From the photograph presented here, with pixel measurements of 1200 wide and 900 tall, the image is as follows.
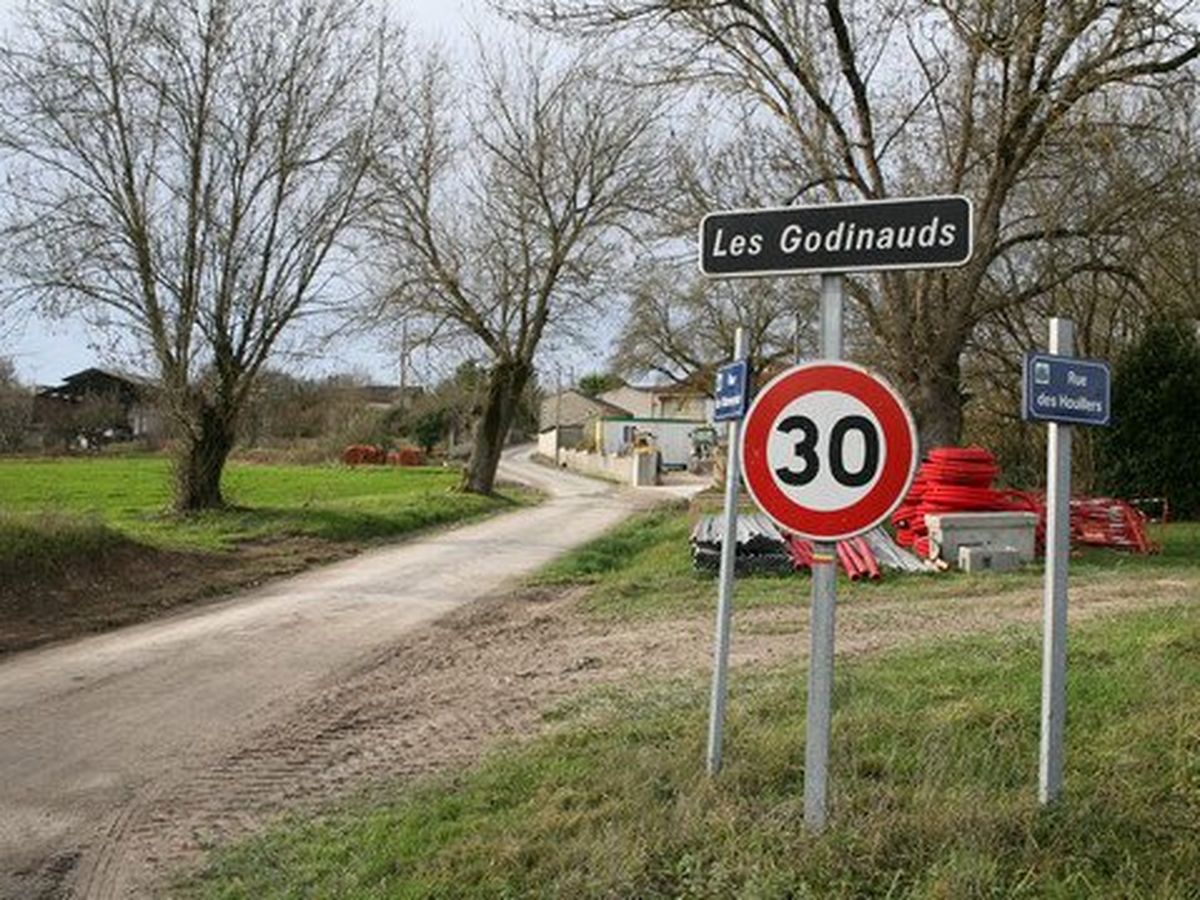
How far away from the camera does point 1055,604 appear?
4543 millimetres

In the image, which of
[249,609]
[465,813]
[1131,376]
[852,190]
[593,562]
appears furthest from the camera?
[1131,376]

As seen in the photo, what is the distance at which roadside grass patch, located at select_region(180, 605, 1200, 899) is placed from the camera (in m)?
3.89

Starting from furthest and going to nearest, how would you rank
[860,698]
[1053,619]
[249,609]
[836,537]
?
[249,609] → [860,698] → [1053,619] → [836,537]

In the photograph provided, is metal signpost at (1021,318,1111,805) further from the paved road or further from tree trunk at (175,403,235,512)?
tree trunk at (175,403,235,512)

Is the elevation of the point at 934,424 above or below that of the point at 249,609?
above

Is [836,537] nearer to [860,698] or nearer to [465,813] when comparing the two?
[465,813]

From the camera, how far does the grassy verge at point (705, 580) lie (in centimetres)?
1248

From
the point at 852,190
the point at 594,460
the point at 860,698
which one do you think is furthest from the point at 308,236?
the point at 594,460

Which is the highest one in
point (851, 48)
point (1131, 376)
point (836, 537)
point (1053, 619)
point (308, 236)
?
point (851, 48)

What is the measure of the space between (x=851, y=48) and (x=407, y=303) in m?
15.8

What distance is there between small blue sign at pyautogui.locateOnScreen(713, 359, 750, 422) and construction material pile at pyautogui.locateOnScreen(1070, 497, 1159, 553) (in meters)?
15.1

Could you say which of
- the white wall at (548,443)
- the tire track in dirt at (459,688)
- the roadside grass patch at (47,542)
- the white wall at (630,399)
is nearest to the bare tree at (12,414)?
the white wall at (548,443)

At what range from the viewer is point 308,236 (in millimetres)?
23266

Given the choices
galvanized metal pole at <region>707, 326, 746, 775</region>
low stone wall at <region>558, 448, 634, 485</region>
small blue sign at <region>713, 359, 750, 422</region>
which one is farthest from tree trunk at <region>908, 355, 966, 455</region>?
low stone wall at <region>558, 448, 634, 485</region>
